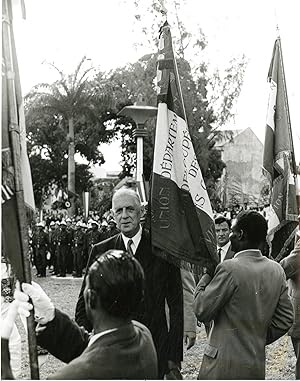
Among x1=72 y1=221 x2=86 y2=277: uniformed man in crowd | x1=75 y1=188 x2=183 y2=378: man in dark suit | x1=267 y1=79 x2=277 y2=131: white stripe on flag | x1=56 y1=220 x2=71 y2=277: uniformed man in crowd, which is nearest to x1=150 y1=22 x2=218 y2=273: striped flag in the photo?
x1=75 y1=188 x2=183 y2=378: man in dark suit

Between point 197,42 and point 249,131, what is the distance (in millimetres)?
29453

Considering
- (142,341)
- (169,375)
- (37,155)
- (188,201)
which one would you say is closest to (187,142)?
(188,201)

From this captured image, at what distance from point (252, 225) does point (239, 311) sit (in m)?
0.46

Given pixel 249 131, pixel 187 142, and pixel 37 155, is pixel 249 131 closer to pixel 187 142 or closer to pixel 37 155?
pixel 37 155

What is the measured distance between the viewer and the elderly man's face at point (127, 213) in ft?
13.0

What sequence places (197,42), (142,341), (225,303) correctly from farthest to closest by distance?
(197,42) → (225,303) → (142,341)

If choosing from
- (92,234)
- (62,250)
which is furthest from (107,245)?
(62,250)

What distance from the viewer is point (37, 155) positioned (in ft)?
124

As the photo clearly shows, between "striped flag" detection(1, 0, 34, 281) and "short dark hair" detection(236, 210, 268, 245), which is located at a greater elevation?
"striped flag" detection(1, 0, 34, 281)

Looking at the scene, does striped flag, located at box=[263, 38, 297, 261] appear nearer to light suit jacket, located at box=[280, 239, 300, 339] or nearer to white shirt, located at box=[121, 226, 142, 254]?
light suit jacket, located at box=[280, 239, 300, 339]

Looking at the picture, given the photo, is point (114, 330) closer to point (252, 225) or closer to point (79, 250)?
point (252, 225)

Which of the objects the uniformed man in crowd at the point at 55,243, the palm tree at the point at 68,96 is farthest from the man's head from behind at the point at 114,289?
the palm tree at the point at 68,96

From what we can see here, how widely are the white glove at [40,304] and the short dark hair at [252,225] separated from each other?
4.08ft

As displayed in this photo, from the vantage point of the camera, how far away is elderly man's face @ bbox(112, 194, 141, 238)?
156 inches
